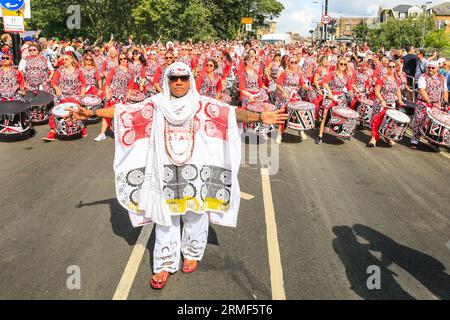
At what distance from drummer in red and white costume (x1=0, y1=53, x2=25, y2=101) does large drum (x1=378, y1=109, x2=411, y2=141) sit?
8.52m

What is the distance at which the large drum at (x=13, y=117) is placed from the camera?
9273 mm

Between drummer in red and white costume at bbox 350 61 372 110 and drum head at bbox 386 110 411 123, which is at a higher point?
drummer in red and white costume at bbox 350 61 372 110

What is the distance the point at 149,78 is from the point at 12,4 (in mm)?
4670

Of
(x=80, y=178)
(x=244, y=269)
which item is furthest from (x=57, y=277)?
(x=80, y=178)

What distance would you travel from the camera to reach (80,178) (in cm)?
719

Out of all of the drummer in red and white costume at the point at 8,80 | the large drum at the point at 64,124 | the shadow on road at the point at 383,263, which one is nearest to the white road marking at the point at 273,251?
the shadow on road at the point at 383,263

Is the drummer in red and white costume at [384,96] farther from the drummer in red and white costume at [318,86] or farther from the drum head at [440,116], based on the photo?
the drummer in red and white costume at [318,86]

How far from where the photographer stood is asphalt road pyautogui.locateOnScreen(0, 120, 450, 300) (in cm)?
402

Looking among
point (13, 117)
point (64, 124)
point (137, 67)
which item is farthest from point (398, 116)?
point (13, 117)

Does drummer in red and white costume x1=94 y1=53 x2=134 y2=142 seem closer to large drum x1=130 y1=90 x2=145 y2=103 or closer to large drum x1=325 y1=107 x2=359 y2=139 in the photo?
large drum x1=130 y1=90 x2=145 y2=103

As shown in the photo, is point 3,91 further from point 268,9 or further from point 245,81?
point 268,9

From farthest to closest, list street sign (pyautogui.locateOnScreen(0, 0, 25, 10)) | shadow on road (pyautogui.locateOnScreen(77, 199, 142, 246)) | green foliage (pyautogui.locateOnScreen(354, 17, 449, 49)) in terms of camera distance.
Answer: green foliage (pyautogui.locateOnScreen(354, 17, 449, 49)), street sign (pyautogui.locateOnScreen(0, 0, 25, 10)), shadow on road (pyautogui.locateOnScreen(77, 199, 142, 246))

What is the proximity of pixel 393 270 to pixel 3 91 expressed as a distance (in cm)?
900

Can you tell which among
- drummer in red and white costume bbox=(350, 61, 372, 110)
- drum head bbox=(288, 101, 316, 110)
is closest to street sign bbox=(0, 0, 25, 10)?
drum head bbox=(288, 101, 316, 110)
